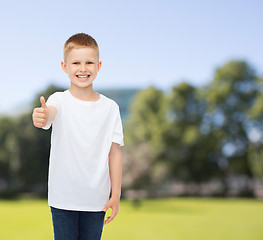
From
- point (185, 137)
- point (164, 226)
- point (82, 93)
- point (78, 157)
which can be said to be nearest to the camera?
point (78, 157)

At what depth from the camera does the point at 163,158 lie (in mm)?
36031

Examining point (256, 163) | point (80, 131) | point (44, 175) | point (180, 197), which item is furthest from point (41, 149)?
point (80, 131)

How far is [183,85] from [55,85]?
1252 cm

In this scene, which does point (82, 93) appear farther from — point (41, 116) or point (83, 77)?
point (41, 116)

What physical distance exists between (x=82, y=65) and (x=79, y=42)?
173 mm

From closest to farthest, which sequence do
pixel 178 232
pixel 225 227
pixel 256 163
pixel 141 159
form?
1. pixel 178 232
2. pixel 225 227
3. pixel 141 159
4. pixel 256 163

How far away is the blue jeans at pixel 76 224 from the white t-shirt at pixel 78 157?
69mm

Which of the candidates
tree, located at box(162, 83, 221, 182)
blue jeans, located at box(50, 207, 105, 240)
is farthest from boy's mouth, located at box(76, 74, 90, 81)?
tree, located at box(162, 83, 221, 182)

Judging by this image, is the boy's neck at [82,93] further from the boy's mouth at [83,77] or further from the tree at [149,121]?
the tree at [149,121]

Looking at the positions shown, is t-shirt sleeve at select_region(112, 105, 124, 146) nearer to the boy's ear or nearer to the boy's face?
the boy's face

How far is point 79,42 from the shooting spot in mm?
2736

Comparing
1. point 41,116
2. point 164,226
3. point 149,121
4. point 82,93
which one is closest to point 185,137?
point 149,121

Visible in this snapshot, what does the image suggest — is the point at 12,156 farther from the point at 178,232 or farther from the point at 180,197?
the point at 178,232

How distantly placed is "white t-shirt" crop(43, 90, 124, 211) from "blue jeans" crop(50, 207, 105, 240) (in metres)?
0.07
